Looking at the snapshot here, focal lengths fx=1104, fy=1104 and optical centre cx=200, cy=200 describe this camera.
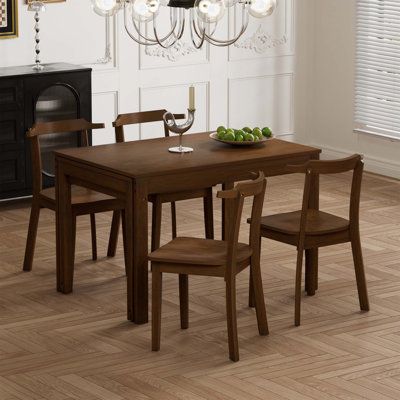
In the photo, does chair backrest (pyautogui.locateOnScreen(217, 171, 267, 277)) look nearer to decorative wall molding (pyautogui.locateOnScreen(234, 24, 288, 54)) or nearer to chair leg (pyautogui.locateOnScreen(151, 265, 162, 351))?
chair leg (pyautogui.locateOnScreen(151, 265, 162, 351))

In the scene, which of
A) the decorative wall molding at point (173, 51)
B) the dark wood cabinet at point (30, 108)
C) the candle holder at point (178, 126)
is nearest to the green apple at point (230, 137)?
the candle holder at point (178, 126)

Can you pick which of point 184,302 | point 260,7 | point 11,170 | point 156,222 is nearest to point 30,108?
point 11,170

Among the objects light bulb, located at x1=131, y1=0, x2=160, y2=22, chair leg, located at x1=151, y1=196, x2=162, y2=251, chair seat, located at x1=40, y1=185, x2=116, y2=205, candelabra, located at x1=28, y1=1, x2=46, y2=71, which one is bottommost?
chair leg, located at x1=151, y1=196, x2=162, y2=251

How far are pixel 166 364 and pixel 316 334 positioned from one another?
2.73ft

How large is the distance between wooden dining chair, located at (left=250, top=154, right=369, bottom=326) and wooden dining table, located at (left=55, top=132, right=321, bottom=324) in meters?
0.26

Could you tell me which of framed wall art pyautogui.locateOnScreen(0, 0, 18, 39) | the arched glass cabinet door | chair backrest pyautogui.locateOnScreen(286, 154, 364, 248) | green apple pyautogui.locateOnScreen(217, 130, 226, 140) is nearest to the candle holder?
green apple pyautogui.locateOnScreen(217, 130, 226, 140)

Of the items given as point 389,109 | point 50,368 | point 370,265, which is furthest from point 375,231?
point 50,368

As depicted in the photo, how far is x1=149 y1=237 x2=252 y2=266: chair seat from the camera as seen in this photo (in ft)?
16.6

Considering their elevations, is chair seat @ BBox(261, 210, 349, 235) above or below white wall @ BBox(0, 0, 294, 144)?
below

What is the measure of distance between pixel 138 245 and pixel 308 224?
2.94ft

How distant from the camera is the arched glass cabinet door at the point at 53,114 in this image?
782 centimetres

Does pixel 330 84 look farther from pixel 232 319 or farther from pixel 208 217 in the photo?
pixel 232 319

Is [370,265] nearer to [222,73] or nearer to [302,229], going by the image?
[302,229]

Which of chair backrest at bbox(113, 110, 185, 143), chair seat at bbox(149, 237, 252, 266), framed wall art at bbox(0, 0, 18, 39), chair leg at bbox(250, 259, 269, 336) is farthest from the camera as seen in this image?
framed wall art at bbox(0, 0, 18, 39)
